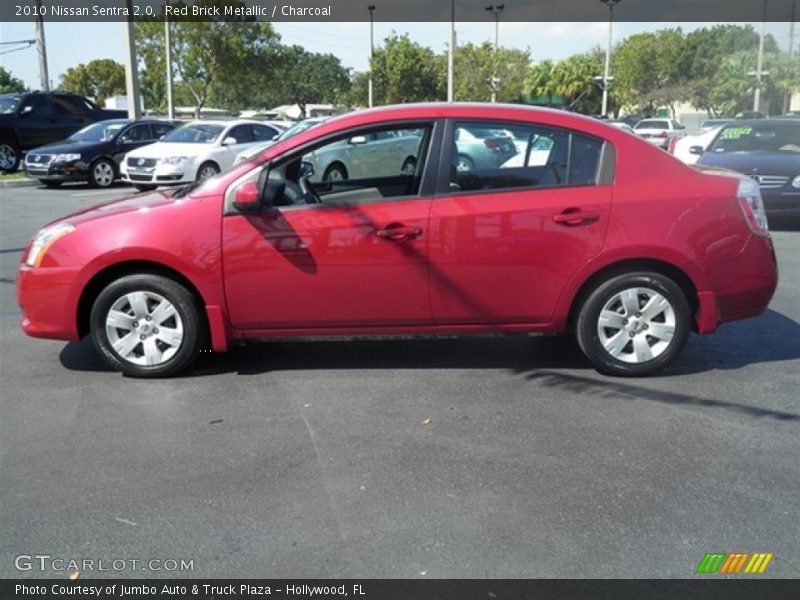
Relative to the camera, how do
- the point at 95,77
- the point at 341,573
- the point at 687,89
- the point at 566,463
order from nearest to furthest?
the point at 341,573 < the point at 566,463 < the point at 687,89 < the point at 95,77

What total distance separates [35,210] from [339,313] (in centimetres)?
999

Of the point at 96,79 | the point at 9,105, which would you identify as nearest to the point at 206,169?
the point at 9,105

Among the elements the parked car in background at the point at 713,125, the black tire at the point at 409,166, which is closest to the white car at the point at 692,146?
the parked car in background at the point at 713,125

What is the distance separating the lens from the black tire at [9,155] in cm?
1884

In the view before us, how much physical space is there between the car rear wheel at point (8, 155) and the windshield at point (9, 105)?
2.40 ft

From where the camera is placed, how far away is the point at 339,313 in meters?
4.85

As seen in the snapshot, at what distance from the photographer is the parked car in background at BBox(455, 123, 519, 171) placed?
16.0 feet

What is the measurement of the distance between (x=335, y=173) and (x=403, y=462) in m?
→ 2.71

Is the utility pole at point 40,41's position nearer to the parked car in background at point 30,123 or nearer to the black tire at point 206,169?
the parked car in background at point 30,123

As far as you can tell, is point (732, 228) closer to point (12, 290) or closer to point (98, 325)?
point (98, 325)

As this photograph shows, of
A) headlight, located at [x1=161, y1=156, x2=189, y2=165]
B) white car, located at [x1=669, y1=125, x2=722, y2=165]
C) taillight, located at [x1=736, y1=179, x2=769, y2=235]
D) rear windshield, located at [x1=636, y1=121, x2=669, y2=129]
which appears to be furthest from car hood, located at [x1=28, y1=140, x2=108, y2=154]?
rear windshield, located at [x1=636, y1=121, x2=669, y2=129]

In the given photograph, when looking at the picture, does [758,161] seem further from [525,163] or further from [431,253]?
[431,253]

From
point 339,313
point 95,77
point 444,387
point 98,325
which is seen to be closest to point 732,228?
point 444,387
